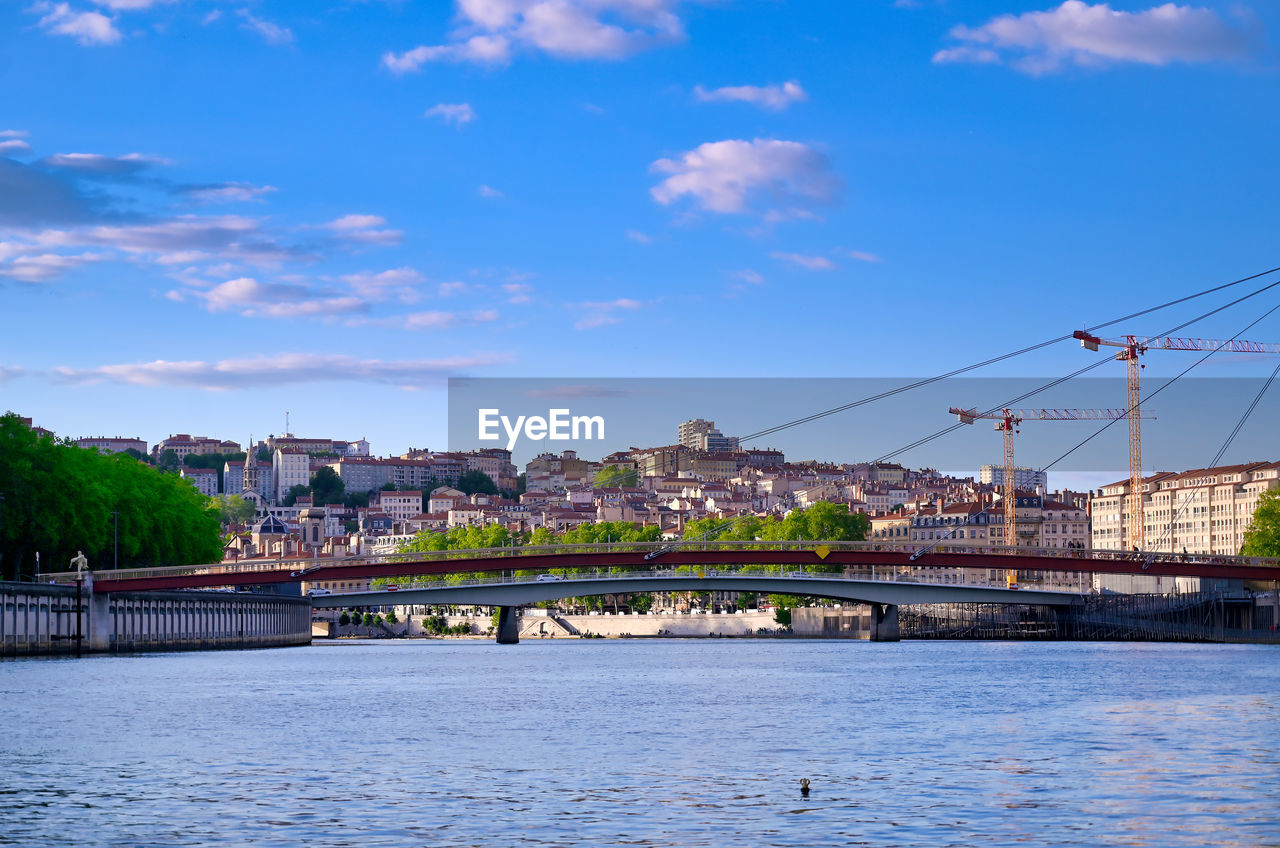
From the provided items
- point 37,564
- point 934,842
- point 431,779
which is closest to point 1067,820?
point 934,842

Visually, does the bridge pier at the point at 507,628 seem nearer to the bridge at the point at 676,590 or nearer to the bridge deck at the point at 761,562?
the bridge at the point at 676,590

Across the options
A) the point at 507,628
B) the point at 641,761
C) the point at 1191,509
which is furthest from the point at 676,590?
the point at 1191,509

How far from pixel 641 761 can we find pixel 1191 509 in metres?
148

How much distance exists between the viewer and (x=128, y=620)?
7250 cm

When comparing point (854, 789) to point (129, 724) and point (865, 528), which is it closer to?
point (129, 724)

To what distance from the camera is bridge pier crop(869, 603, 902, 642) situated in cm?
9944

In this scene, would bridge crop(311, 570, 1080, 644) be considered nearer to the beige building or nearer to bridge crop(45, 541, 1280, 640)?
bridge crop(45, 541, 1280, 640)

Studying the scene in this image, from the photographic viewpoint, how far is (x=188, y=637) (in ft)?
261

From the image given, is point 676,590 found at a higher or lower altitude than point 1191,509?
lower

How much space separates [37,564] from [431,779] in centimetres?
4944

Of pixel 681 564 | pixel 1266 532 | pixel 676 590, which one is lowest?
pixel 676 590

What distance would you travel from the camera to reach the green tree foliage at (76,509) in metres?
67.9

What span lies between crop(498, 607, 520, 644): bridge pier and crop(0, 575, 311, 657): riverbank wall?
12959 millimetres

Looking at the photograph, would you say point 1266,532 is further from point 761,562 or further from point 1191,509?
point 1191,509
